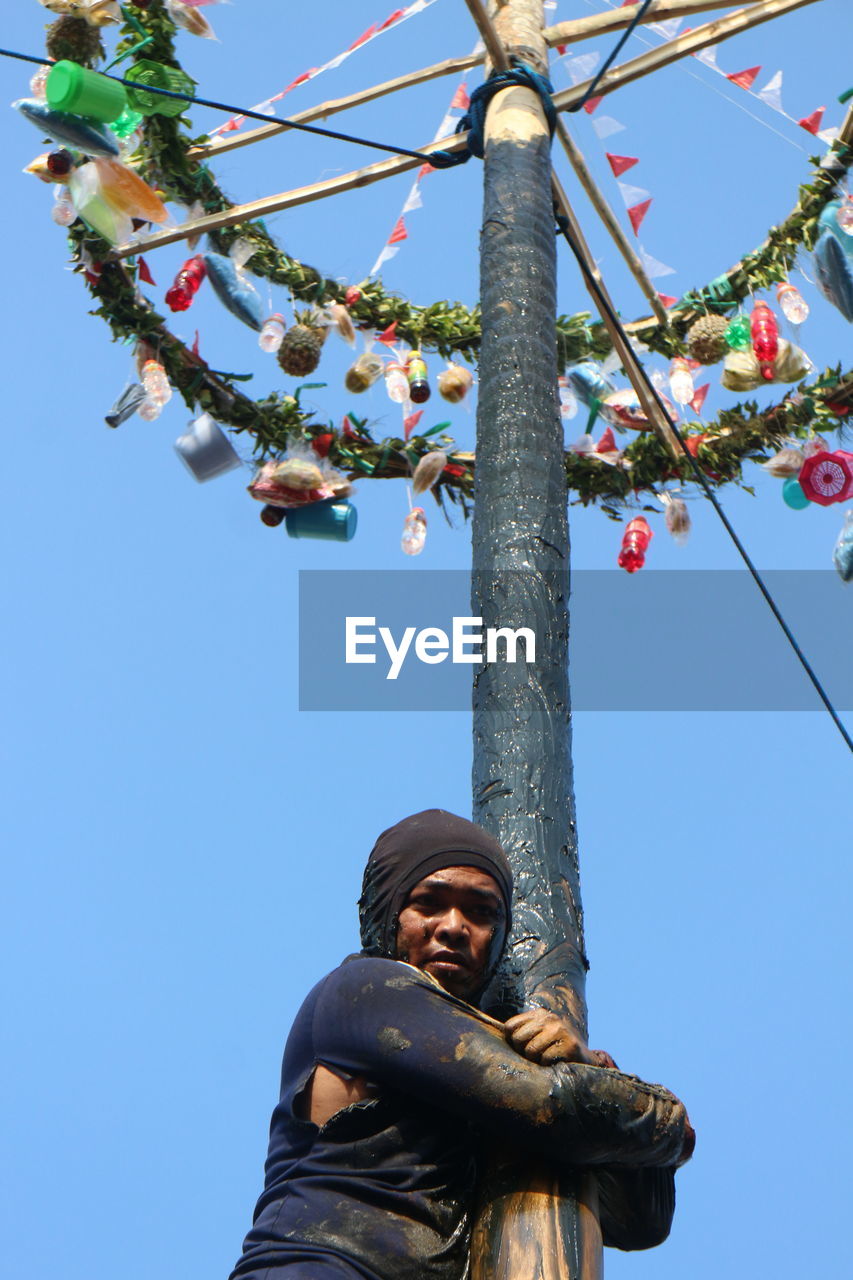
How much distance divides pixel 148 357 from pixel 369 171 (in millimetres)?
1342

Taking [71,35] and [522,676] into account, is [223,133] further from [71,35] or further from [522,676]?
[522,676]

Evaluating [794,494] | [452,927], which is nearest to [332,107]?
[794,494]

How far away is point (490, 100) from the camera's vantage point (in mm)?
5148

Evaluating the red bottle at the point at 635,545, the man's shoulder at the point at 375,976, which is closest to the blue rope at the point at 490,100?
the red bottle at the point at 635,545

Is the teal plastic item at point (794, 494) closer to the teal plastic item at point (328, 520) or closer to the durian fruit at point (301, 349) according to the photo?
the teal plastic item at point (328, 520)

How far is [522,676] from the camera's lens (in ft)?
10.8

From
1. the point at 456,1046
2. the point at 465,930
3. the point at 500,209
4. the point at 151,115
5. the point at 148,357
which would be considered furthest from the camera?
the point at 148,357

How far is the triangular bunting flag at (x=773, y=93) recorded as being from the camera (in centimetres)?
732

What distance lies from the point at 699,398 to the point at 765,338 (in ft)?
2.25

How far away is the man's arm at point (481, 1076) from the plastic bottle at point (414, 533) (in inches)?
223

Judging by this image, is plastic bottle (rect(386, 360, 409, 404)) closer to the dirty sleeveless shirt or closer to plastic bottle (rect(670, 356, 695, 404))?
plastic bottle (rect(670, 356, 695, 404))

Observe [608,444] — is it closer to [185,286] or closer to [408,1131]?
[185,286]

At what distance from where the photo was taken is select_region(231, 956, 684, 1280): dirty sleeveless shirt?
2.03 m

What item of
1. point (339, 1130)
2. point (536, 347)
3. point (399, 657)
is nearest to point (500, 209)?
point (536, 347)
